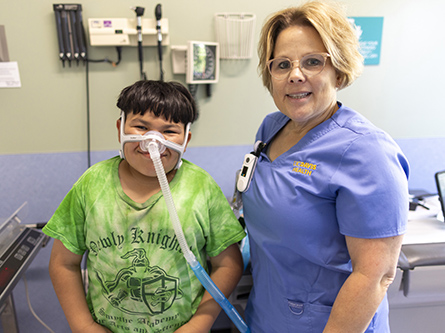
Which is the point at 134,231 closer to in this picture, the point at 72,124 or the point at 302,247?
the point at 302,247

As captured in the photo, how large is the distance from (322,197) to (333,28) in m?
0.42

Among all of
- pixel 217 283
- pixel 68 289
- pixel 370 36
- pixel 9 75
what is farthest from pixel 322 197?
pixel 9 75

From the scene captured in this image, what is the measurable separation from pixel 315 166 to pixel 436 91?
174cm

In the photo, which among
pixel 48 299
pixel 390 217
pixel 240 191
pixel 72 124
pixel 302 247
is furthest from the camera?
pixel 48 299

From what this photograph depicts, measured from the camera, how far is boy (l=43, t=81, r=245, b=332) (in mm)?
928

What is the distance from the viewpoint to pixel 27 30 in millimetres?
1746

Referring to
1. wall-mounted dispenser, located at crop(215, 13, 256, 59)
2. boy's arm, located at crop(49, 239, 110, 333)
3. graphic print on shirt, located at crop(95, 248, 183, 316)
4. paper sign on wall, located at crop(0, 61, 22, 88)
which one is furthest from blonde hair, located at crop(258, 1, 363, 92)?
paper sign on wall, located at crop(0, 61, 22, 88)

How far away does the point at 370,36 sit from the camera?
1.98 meters

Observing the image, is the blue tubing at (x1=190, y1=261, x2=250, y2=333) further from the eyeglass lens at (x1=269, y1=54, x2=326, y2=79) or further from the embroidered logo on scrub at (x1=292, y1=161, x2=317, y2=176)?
the eyeglass lens at (x1=269, y1=54, x2=326, y2=79)

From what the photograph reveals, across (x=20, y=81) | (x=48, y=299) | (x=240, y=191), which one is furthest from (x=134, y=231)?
(x=48, y=299)

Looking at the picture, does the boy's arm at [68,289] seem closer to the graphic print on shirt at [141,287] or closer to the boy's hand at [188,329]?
the graphic print on shirt at [141,287]

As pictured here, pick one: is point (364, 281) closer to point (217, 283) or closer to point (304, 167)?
point (304, 167)

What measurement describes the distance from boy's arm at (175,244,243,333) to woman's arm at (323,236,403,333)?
0.32 metres

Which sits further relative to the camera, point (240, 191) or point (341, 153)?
point (240, 191)
